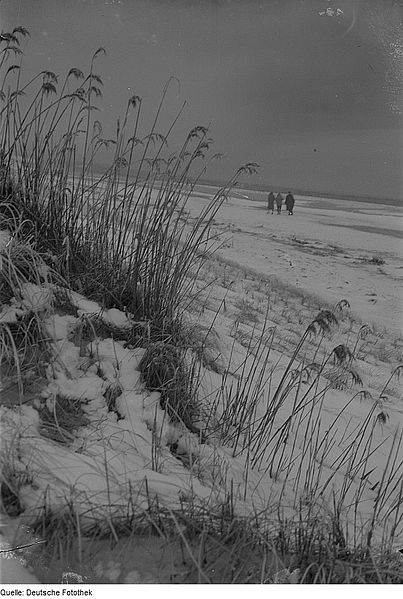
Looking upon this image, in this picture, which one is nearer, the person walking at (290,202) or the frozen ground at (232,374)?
the frozen ground at (232,374)

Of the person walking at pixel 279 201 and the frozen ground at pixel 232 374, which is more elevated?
the person walking at pixel 279 201

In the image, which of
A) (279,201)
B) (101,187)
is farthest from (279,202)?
(101,187)

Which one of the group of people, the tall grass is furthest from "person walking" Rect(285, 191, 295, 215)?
the tall grass

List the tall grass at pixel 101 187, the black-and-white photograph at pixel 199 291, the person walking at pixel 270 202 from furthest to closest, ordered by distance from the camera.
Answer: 1. the person walking at pixel 270 202
2. the tall grass at pixel 101 187
3. the black-and-white photograph at pixel 199 291

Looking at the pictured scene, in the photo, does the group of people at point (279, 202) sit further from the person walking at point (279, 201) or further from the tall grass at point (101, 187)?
the tall grass at point (101, 187)

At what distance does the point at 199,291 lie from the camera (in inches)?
77.2

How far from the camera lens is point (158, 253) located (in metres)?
1.86

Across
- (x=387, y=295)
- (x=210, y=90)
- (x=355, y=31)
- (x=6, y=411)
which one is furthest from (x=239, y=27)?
(x=6, y=411)

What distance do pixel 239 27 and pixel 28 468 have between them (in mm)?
1616

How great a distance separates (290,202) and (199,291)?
0.66 metres

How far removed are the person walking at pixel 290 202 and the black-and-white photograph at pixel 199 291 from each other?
20 millimetres

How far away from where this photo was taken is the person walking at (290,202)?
7.44 feet

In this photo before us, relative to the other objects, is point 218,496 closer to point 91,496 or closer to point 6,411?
point 91,496

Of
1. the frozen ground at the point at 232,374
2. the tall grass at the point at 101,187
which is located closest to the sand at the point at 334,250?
the frozen ground at the point at 232,374
